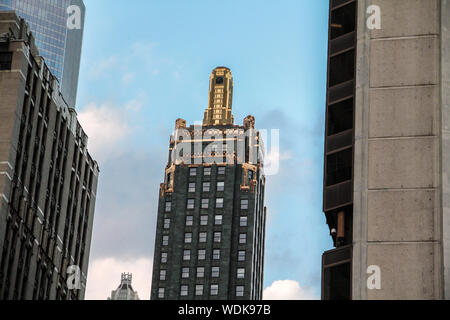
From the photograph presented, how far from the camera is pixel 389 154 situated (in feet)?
202

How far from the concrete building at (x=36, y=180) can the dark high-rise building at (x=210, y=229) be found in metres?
70.2

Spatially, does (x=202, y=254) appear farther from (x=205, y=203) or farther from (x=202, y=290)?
(x=205, y=203)

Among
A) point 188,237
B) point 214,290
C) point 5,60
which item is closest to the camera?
point 5,60

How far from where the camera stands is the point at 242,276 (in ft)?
611

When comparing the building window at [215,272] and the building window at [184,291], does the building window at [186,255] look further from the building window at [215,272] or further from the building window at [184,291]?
the building window at [184,291]

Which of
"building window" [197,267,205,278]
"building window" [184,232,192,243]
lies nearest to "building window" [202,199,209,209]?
"building window" [184,232,192,243]

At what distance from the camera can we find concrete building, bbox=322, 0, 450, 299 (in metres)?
58.3

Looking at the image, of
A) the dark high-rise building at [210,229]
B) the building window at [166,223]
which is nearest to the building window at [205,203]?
the dark high-rise building at [210,229]

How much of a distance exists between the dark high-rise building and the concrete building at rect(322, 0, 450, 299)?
401ft

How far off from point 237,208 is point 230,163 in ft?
31.4

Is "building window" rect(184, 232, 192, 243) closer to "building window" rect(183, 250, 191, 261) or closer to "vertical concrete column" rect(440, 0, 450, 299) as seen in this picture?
"building window" rect(183, 250, 191, 261)

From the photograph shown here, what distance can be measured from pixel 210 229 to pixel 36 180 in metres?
92.2

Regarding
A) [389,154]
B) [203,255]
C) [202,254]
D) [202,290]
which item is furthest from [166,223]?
[389,154]
